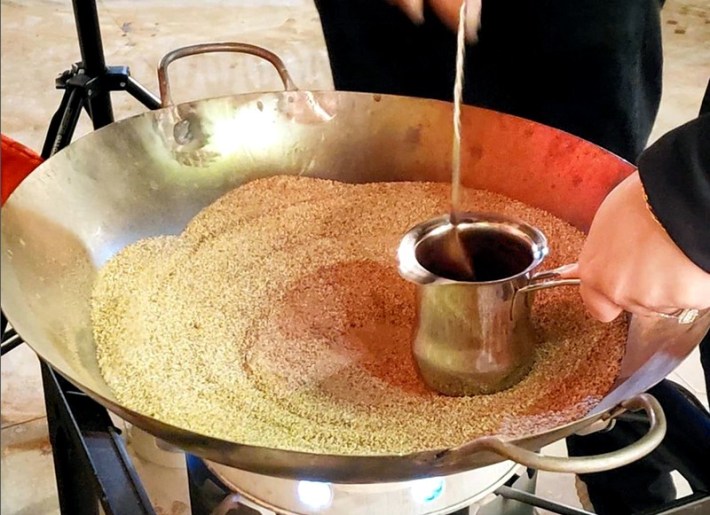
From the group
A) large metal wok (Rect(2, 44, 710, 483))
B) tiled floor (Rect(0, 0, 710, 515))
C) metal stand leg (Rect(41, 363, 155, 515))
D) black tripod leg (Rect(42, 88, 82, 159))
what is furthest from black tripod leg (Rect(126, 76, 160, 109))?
tiled floor (Rect(0, 0, 710, 515))

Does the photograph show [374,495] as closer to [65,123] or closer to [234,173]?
[234,173]

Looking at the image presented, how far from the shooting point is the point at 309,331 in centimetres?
70

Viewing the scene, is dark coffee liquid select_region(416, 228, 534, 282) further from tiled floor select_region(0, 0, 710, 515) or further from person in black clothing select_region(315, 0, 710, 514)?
tiled floor select_region(0, 0, 710, 515)

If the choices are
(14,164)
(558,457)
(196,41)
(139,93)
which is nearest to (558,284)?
(558,457)

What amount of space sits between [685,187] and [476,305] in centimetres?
15

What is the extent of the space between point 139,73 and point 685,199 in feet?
7.19

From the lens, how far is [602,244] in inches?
22.6

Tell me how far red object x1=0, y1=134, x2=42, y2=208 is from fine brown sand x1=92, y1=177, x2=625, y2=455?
278mm

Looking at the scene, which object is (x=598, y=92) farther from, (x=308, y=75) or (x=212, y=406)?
(x=308, y=75)

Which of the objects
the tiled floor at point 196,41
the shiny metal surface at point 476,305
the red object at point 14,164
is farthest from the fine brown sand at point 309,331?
the tiled floor at point 196,41

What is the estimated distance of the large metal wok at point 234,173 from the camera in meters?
0.61

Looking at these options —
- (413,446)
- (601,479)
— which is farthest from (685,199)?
(601,479)

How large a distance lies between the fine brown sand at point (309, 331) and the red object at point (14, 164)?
28 centimetres

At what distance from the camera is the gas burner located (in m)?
0.63
